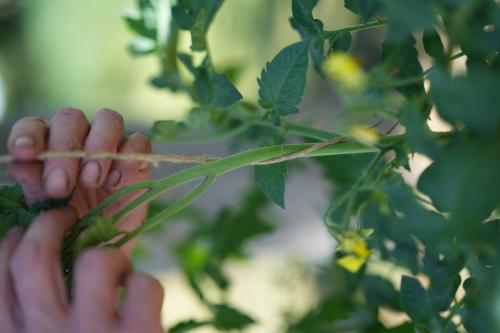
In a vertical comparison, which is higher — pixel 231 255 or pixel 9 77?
pixel 9 77

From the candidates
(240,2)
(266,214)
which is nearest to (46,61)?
(240,2)

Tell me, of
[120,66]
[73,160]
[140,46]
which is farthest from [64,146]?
[120,66]

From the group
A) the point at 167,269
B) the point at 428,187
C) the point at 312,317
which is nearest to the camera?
the point at 428,187

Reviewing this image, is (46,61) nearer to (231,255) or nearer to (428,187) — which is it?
(231,255)

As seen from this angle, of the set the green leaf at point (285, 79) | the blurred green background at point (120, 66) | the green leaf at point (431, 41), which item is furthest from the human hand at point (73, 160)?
the blurred green background at point (120, 66)

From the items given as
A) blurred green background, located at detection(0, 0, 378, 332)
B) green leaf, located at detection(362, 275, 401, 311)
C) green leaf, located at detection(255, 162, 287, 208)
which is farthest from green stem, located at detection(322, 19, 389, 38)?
blurred green background, located at detection(0, 0, 378, 332)

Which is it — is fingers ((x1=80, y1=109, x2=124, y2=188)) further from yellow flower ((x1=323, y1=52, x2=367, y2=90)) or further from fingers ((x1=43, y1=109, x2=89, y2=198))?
yellow flower ((x1=323, y1=52, x2=367, y2=90))
